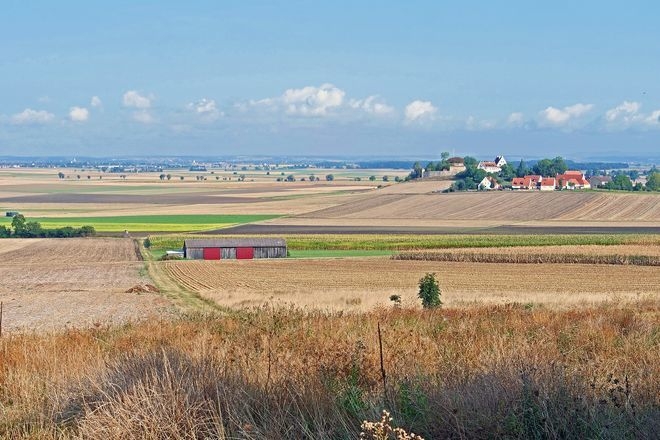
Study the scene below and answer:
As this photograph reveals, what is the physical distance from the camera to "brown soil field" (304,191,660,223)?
4008 inches

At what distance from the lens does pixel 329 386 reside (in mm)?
6941

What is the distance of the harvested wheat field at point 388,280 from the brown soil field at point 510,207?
155 ft

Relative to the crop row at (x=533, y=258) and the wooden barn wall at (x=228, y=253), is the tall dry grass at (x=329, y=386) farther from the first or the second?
the wooden barn wall at (x=228, y=253)

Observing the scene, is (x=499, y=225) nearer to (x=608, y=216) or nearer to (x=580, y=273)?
(x=608, y=216)

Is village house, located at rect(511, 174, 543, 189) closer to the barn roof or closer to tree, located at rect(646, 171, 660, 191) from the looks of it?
tree, located at rect(646, 171, 660, 191)

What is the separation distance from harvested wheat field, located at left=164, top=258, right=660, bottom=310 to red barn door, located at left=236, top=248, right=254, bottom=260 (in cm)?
600

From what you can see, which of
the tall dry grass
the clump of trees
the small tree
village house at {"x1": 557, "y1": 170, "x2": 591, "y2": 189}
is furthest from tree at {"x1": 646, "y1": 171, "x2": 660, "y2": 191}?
the tall dry grass

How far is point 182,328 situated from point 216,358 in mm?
3119

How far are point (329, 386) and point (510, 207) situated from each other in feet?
354

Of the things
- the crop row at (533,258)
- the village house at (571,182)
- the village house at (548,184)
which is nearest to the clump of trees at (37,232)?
the crop row at (533,258)

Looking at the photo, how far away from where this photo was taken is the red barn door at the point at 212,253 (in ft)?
219

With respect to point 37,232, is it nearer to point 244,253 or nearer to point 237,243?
point 237,243

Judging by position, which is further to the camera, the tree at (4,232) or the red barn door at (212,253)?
the tree at (4,232)

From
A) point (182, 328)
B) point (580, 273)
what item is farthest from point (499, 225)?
point (182, 328)
